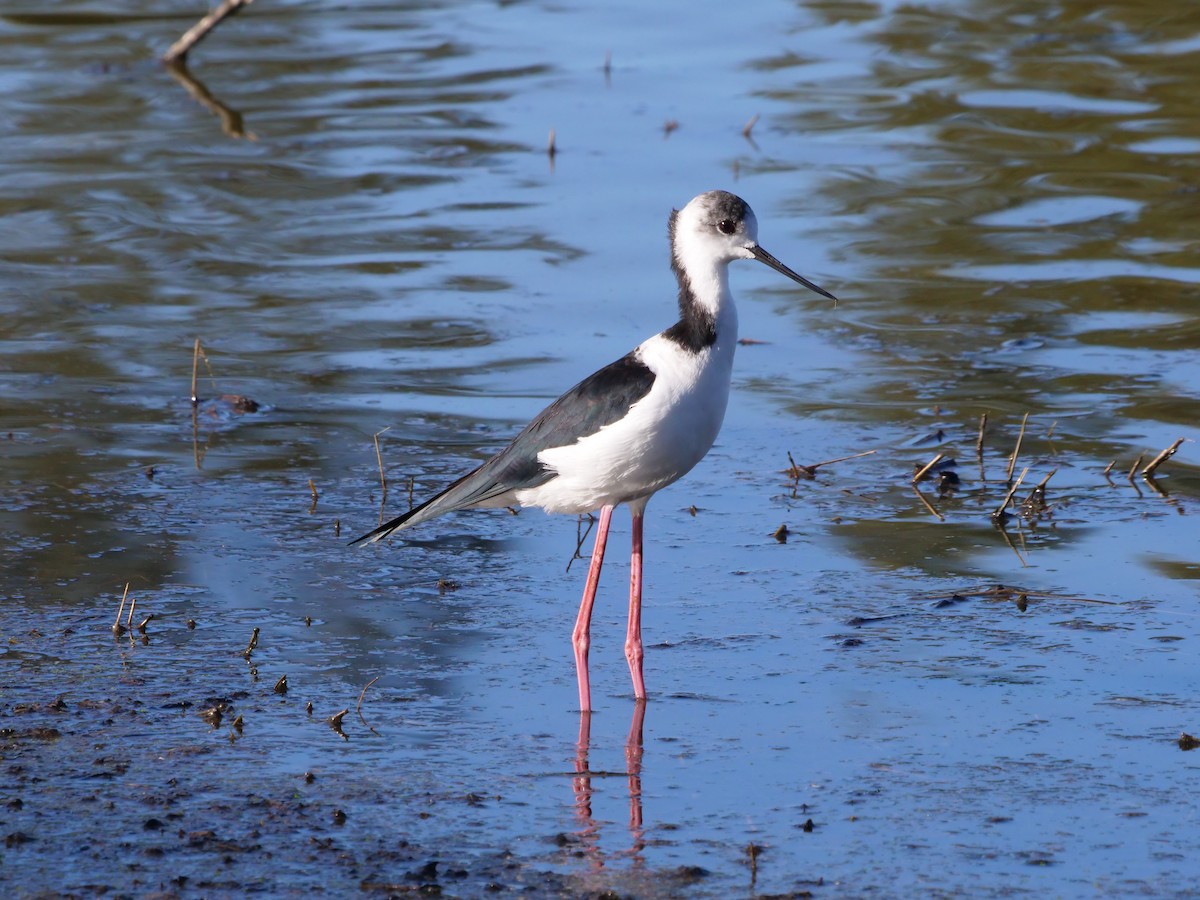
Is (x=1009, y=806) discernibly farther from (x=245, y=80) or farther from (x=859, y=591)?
(x=245, y=80)

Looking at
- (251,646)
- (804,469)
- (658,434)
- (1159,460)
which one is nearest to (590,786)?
(658,434)

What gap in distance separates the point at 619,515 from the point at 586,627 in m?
1.63

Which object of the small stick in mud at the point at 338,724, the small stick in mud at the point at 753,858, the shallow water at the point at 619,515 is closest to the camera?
the small stick in mud at the point at 753,858

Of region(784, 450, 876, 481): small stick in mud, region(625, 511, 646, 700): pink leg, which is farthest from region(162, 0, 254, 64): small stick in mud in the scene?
region(625, 511, 646, 700): pink leg

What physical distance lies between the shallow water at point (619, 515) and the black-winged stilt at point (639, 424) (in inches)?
14.8

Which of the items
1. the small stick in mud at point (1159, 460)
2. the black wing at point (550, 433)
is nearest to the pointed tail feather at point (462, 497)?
the black wing at point (550, 433)

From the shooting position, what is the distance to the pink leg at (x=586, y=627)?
17.5ft

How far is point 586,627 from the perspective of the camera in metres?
5.52

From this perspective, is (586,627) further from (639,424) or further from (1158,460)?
(1158,460)

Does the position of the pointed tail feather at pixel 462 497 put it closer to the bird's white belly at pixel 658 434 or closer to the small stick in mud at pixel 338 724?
the bird's white belly at pixel 658 434

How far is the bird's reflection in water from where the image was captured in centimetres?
436

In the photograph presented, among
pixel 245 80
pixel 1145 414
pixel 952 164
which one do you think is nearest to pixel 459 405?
pixel 1145 414

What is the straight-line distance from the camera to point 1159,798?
4531mm

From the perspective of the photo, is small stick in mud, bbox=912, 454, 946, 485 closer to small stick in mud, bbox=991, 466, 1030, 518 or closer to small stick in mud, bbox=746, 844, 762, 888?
small stick in mud, bbox=991, 466, 1030, 518
